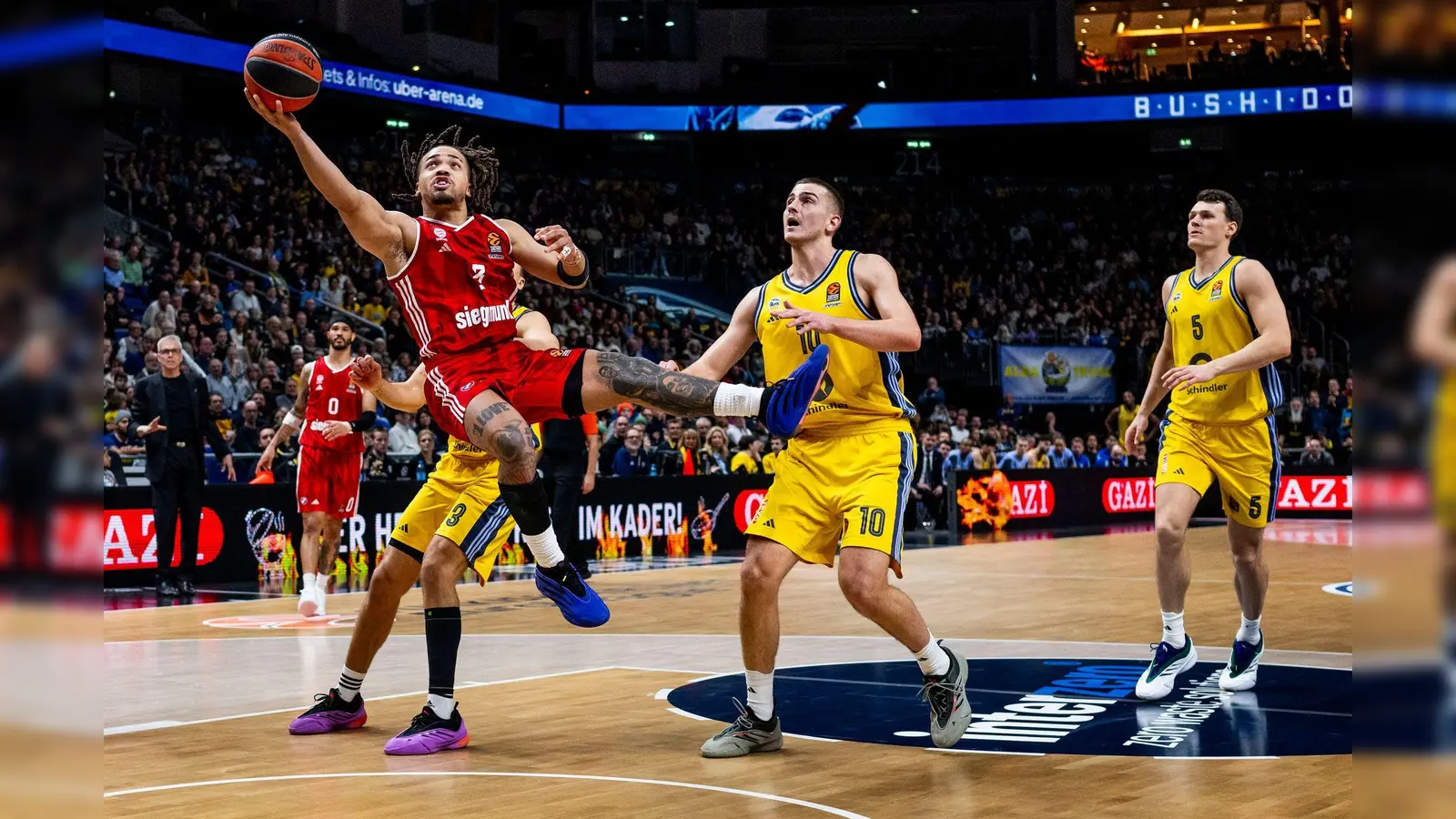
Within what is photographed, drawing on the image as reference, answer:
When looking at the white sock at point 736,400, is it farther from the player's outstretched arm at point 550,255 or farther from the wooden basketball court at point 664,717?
the wooden basketball court at point 664,717

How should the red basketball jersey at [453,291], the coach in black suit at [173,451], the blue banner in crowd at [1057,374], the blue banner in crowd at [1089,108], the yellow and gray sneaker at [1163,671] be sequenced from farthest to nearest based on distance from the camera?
the blue banner in crowd at [1089,108], the blue banner in crowd at [1057,374], the coach in black suit at [173,451], the yellow and gray sneaker at [1163,671], the red basketball jersey at [453,291]

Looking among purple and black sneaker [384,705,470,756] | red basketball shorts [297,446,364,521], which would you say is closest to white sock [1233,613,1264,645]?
purple and black sneaker [384,705,470,756]

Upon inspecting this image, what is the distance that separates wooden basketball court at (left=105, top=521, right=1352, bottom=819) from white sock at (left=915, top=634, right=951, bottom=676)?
0.32 m

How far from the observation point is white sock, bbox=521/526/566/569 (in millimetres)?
5672

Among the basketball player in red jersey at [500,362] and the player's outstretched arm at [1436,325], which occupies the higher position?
the basketball player in red jersey at [500,362]

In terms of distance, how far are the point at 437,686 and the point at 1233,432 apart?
3960 millimetres

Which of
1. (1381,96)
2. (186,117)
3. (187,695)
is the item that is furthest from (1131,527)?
(1381,96)

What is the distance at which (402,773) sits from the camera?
5168mm

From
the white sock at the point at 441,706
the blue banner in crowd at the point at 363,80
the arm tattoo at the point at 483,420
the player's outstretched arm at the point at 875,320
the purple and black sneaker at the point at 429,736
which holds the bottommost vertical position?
the purple and black sneaker at the point at 429,736

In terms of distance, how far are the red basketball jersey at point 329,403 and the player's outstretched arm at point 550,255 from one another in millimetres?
5267

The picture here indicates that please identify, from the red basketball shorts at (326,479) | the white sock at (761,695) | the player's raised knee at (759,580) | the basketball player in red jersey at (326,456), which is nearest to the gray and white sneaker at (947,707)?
the white sock at (761,695)

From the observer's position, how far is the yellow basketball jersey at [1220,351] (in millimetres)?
6801

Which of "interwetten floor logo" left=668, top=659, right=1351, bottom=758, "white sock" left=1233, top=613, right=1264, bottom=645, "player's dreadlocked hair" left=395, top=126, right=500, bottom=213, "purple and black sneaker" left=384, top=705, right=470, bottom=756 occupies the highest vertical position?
"player's dreadlocked hair" left=395, top=126, right=500, bottom=213

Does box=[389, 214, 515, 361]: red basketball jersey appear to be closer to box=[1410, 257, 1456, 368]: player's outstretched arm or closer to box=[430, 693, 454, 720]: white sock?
box=[430, 693, 454, 720]: white sock
